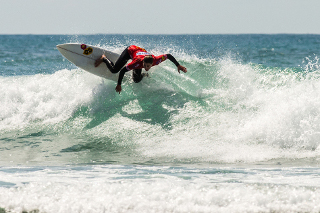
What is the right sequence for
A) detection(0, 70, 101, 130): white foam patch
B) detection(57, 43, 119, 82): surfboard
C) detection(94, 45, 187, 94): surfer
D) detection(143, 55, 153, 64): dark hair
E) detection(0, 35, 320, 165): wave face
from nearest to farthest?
1. detection(0, 35, 320, 165): wave face
2. detection(143, 55, 153, 64): dark hair
3. detection(94, 45, 187, 94): surfer
4. detection(0, 70, 101, 130): white foam patch
5. detection(57, 43, 119, 82): surfboard

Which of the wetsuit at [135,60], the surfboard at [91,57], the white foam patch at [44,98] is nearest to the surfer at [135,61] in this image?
the wetsuit at [135,60]

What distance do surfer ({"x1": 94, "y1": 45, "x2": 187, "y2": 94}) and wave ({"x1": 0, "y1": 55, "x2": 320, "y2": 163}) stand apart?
0.50 m

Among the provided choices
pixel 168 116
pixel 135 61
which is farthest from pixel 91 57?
pixel 168 116

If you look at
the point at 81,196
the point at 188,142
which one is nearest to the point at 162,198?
the point at 81,196

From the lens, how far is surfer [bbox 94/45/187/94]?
702cm

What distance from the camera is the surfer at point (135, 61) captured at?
23.0ft

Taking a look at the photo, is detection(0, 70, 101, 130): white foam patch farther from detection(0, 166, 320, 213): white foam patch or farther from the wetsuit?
detection(0, 166, 320, 213): white foam patch

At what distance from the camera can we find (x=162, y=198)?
12.3 feet

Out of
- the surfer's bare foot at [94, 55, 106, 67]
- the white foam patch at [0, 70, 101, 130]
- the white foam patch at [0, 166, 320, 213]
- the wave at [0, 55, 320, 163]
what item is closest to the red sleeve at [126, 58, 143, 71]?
the wave at [0, 55, 320, 163]

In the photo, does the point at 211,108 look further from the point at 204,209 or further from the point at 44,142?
the point at 204,209

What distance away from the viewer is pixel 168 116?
7418mm

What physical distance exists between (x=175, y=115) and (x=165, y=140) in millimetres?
1056

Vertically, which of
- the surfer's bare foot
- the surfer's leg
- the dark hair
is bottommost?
the surfer's leg

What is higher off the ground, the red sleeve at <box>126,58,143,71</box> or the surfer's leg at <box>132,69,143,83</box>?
the red sleeve at <box>126,58,143,71</box>
